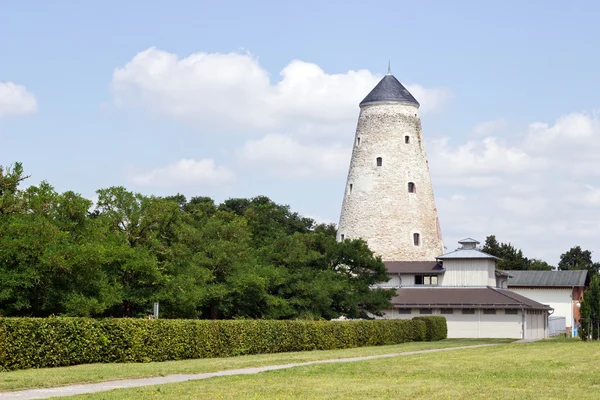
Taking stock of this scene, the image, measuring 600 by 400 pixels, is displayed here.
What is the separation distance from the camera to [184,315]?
136 feet

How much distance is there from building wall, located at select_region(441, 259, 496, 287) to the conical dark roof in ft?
47.0

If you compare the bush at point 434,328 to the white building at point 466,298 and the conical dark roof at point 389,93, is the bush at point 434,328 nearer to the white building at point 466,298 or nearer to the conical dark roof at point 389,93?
the white building at point 466,298

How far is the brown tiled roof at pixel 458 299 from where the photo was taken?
6525cm

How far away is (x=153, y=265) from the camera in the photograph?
36.9 m

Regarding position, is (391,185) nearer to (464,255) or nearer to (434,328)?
(464,255)

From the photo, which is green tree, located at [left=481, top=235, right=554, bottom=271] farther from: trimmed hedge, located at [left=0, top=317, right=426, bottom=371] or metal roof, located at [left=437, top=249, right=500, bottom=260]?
trimmed hedge, located at [left=0, top=317, right=426, bottom=371]

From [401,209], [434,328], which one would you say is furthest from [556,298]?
[434,328]

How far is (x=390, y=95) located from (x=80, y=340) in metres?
52.2

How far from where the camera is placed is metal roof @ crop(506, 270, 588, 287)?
92.9 m

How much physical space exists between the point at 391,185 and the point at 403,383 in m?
53.6

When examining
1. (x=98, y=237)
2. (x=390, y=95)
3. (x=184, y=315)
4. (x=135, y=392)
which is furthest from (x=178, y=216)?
(x=390, y=95)

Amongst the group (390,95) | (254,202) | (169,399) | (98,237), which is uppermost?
(390,95)

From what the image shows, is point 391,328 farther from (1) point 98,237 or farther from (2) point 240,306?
(1) point 98,237

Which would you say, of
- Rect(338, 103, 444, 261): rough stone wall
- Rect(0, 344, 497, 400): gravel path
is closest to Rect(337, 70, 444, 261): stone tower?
Rect(338, 103, 444, 261): rough stone wall
